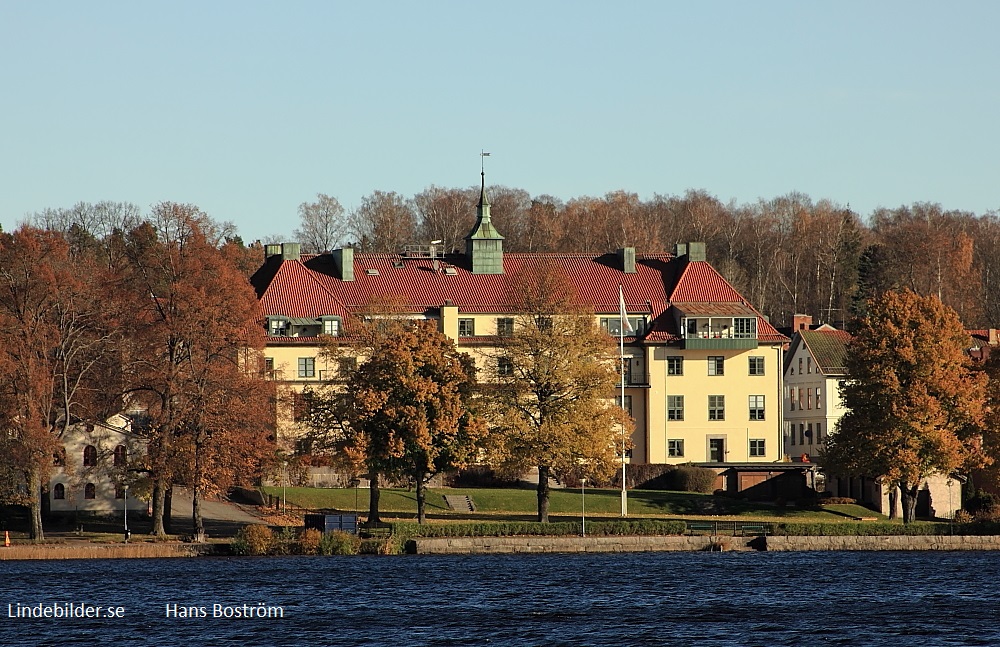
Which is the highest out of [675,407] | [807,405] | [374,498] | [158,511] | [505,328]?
[505,328]

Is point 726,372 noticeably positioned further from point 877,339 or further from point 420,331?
point 420,331

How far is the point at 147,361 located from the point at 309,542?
12075 mm

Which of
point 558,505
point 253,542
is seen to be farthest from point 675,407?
point 253,542

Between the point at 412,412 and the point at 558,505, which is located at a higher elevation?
the point at 412,412

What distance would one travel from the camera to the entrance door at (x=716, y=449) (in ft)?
349

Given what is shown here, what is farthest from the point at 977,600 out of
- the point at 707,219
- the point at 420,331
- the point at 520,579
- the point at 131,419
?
the point at 707,219

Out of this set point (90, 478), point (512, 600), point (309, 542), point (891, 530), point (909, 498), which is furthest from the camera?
point (909, 498)

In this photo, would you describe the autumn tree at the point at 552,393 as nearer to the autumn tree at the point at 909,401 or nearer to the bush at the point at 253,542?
the autumn tree at the point at 909,401

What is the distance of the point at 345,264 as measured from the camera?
4331 inches

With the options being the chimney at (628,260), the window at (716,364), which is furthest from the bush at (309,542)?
the chimney at (628,260)

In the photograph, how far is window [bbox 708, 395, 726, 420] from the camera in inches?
4200

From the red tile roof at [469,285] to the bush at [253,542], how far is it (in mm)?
31458

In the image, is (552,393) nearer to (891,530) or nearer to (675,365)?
(891,530)

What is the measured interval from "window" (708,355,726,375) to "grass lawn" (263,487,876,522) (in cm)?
1318
